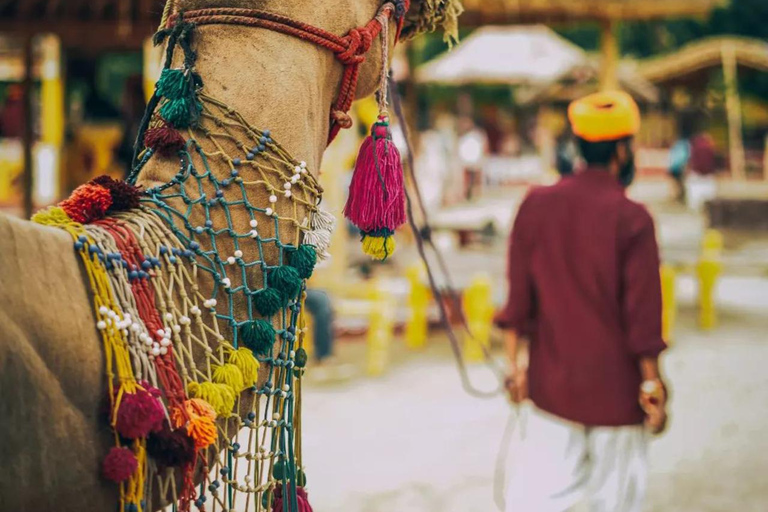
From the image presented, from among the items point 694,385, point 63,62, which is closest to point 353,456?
point 694,385

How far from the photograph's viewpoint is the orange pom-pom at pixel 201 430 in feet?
5.70

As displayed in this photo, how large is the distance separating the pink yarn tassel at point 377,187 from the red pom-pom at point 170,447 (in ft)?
2.12

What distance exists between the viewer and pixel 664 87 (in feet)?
89.3

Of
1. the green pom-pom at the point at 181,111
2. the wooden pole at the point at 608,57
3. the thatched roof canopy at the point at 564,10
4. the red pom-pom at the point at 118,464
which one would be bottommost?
the red pom-pom at the point at 118,464

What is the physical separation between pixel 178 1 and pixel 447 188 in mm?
18301

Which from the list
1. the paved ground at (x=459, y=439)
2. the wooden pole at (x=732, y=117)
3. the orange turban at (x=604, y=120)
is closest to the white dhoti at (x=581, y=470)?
the orange turban at (x=604, y=120)

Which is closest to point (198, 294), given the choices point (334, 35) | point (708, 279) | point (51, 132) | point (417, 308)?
point (334, 35)

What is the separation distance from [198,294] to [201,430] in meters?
0.27

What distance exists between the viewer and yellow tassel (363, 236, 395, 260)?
213 cm

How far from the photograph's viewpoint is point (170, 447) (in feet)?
5.61

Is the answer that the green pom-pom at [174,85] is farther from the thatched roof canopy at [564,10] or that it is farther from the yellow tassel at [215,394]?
the thatched roof canopy at [564,10]

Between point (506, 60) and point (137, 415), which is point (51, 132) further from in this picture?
point (137, 415)

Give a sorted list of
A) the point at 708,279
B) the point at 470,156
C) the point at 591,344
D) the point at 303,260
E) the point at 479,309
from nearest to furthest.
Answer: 1. the point at 303,260
2. the point at 591,344
3. the point at 479,309
4. the point at 708,279
5. the point at 470,156

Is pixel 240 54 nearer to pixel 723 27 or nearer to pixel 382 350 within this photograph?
pixel 382 350
